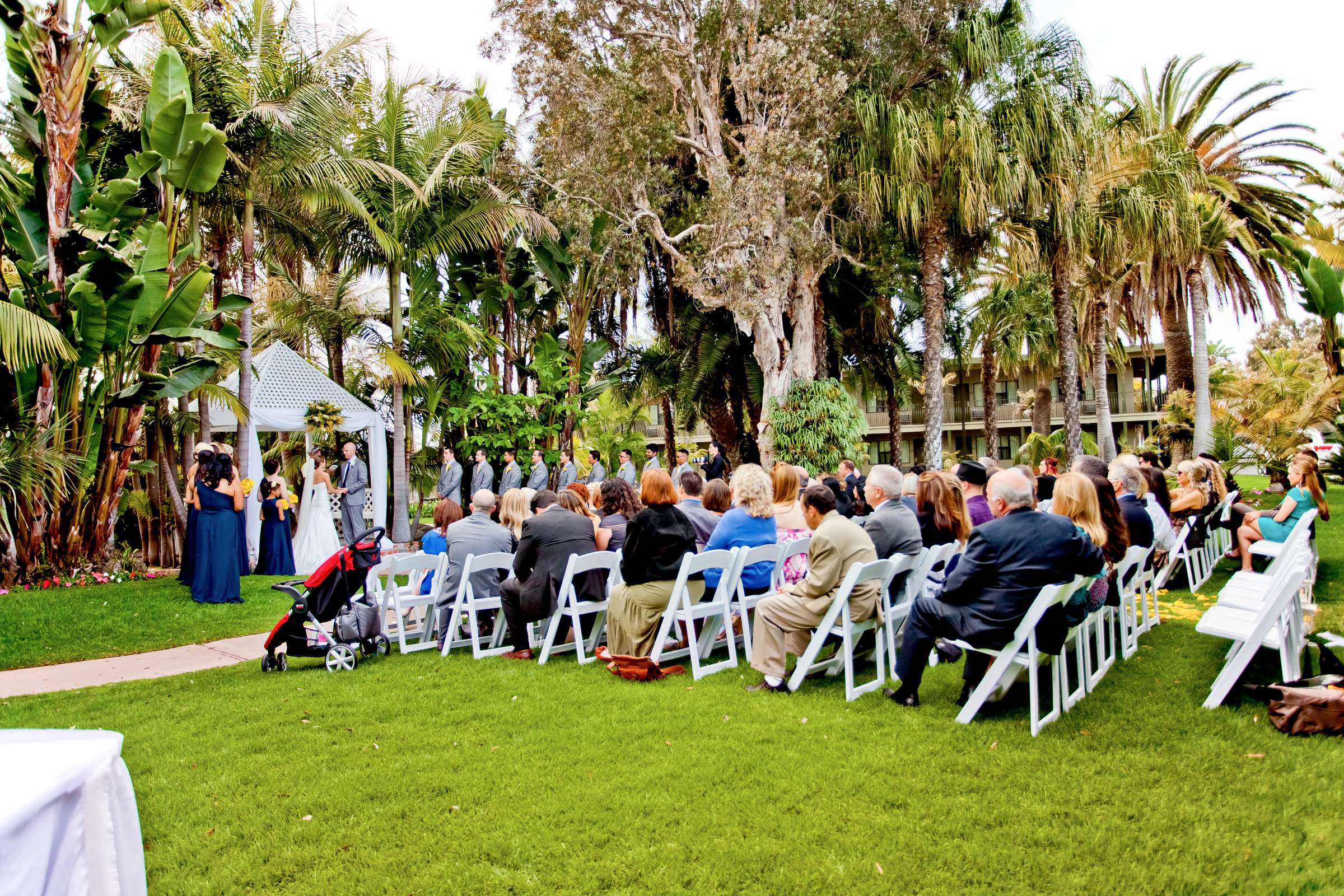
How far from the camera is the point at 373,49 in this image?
604 inches

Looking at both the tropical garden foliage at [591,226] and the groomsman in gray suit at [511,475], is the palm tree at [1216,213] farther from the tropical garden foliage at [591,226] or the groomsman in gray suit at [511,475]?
the groomsman in gray suit at [511,475]

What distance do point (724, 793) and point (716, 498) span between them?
4268 millimetres

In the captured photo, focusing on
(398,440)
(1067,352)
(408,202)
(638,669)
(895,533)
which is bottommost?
(638,669)

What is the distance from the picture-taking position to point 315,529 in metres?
13.6

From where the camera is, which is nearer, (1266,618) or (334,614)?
(1266,618)

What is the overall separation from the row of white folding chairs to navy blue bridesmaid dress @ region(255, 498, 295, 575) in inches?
471

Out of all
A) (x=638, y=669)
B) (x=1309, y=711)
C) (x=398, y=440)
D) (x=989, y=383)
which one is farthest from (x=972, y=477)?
(x=989, y=383)

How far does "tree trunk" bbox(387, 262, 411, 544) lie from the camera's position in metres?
16.9

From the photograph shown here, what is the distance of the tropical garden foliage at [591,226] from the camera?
1077 centimetres

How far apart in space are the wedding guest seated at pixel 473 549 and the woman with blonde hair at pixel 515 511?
10.0 inches

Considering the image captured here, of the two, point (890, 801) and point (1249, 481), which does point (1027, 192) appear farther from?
point (1249, 481)

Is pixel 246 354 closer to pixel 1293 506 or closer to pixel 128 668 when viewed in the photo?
pixel 128 668

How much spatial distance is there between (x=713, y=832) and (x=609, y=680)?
267 centimetres

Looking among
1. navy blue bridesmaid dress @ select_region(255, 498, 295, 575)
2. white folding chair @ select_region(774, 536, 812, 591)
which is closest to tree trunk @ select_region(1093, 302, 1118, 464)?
white folding chair @ select_region(774, 536, 812, 591)
